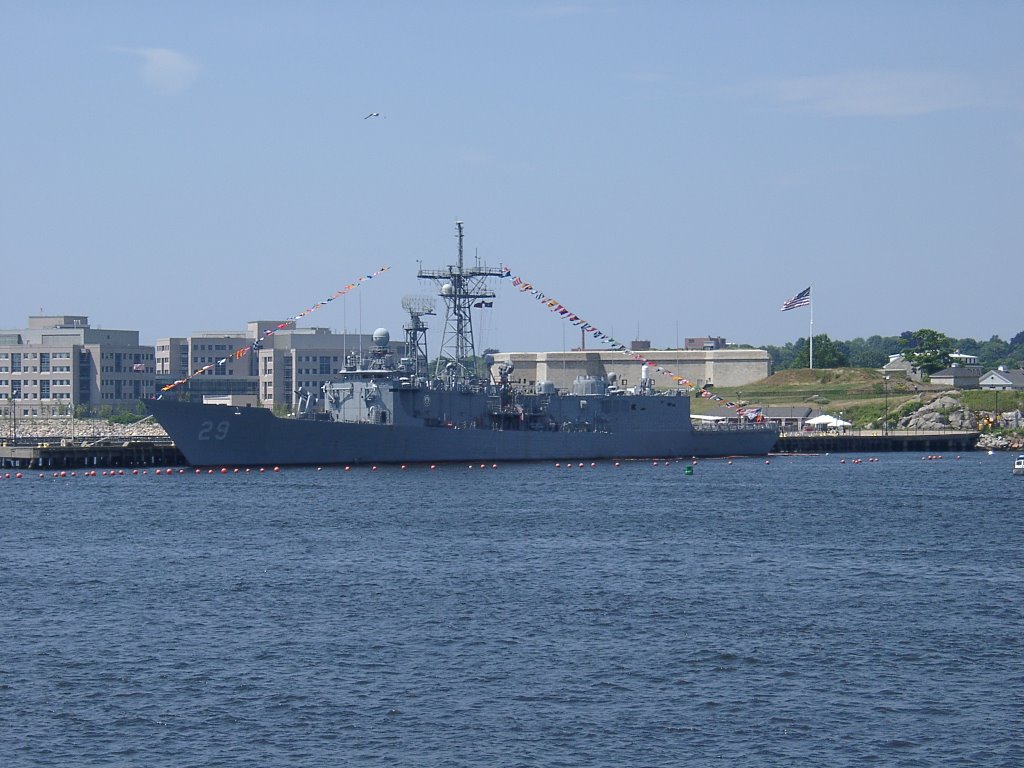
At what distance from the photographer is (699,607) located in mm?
28734

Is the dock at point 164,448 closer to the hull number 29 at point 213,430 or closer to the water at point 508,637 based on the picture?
the hull number 29 at point 213,430

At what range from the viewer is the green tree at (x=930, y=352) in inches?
5305

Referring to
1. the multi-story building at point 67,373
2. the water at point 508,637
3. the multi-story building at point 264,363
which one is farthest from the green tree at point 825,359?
the water at point 508,637

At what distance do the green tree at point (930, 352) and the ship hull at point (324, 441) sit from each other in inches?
2706

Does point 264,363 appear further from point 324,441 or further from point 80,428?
point 324,441

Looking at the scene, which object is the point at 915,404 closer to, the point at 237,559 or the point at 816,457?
the point at 816,457

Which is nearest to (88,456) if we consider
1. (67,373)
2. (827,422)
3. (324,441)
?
(324,441)

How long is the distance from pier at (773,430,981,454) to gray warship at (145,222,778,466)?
9.55m

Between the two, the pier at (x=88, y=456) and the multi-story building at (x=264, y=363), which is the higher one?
the multi-story building at (x=264, y=363)

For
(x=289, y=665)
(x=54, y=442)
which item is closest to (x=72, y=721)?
(x=289, y=665)

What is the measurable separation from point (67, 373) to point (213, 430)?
7897 centimetres

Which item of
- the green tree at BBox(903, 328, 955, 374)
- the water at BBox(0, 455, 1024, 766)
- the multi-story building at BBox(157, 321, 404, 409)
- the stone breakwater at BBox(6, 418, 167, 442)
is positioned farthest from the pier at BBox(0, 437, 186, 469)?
the green tree at BBox(903, 328, 955, 374)

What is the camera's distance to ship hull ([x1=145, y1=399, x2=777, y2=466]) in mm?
63281

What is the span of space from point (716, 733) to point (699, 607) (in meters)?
8.98
